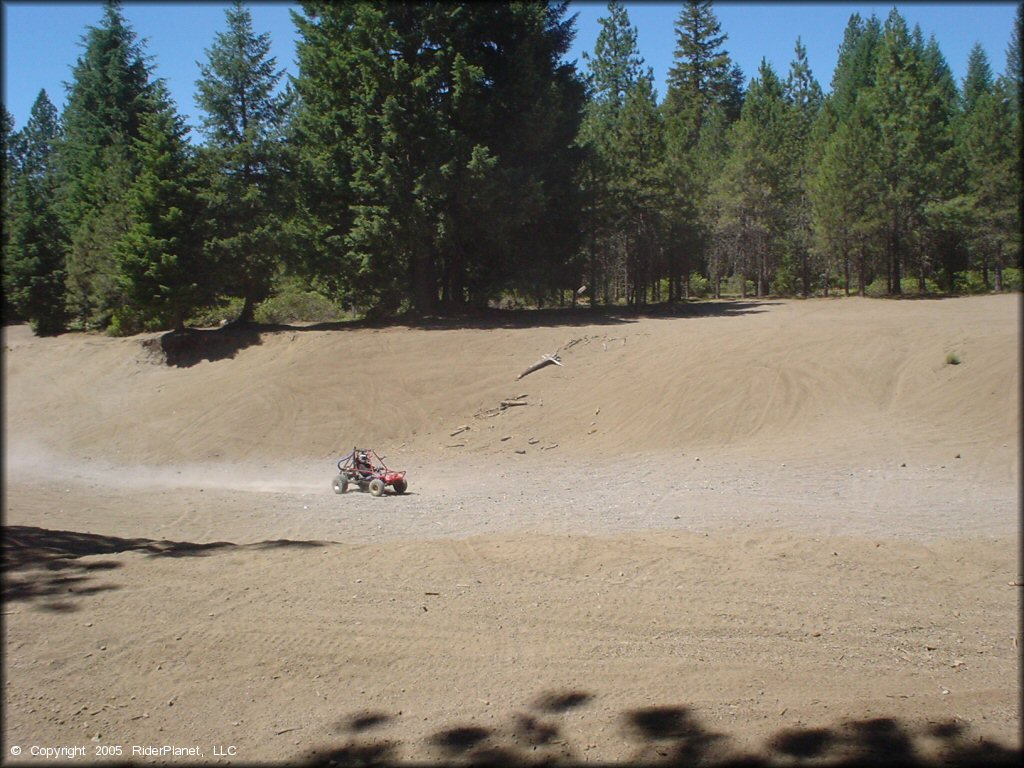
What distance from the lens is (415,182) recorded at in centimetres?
2792

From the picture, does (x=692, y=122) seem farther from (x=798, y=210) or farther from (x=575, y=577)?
(x=575, y=577)

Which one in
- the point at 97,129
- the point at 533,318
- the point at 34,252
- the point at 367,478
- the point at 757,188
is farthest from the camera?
the point at 757,188

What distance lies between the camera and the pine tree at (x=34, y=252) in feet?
91.8

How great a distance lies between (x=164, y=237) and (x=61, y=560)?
830 inches

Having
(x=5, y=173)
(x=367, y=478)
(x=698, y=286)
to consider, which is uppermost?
(x=5, y=173)

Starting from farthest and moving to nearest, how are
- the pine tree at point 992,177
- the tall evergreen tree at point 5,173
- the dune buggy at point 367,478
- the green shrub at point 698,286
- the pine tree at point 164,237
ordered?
the green shrub at point 698,286
the pine tree at point 992,177
the pine tree at point 164,237
the dune buggy at point 367,478
the tall evergreen tree at point 5,173

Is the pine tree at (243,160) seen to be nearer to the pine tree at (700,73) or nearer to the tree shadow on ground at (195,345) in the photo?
the tree shadow on ground at (195,345)

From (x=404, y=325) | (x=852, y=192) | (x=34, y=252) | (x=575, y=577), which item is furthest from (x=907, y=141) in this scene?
(x=34, y=252)

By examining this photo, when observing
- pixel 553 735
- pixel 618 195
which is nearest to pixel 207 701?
pixel 553 735

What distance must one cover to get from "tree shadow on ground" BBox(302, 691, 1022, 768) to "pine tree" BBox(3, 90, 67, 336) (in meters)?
26.5

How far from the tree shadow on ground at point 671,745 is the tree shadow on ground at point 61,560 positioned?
3.35 m

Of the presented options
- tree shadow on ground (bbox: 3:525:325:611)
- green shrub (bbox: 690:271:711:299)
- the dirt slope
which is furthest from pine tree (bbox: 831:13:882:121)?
tree shadow on ground (bbox: 3:525:325:611)

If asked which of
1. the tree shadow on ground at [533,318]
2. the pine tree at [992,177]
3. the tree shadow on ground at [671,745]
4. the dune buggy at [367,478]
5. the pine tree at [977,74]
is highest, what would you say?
the pine tree at [977,74]

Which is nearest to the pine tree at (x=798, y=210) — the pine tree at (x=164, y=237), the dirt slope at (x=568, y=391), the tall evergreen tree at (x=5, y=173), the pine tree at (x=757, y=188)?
the pine tree at (x=757, y=188)
